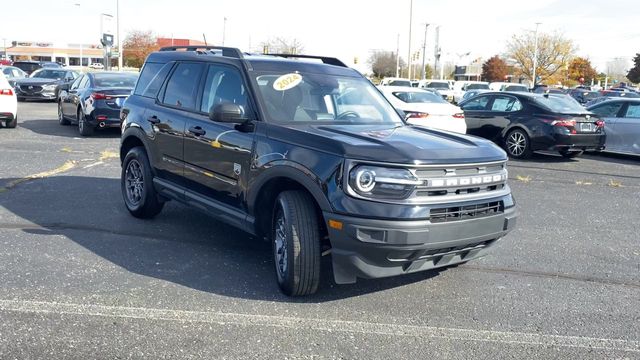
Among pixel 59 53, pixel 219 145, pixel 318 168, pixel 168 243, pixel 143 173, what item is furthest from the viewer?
pixel 59 53

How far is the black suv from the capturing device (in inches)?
159

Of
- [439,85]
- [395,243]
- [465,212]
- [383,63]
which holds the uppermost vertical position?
[383,63]

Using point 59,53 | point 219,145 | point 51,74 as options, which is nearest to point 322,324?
point 219,145

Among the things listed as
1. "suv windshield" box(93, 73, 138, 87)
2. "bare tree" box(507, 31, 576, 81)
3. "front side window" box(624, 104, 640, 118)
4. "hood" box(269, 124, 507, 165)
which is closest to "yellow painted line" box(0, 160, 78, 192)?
"suv windshield" box(93, 73, 138, 87)

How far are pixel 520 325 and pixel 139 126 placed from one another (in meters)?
4.46

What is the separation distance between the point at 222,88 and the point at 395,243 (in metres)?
2.43

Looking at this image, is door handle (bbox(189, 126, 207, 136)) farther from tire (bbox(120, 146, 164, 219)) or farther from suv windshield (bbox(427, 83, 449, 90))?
suv windshield (bbox(427, 83, 449, 90))

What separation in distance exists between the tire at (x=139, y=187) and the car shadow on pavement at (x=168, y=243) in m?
0.14

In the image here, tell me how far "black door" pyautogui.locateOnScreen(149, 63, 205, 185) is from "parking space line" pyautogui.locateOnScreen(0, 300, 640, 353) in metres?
1.92

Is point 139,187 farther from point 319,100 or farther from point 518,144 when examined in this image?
point 518,144

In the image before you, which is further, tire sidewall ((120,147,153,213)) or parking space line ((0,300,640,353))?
tire sidewall ((120,147,153,213))

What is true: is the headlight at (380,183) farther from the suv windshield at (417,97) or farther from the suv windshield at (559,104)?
the suv windshield at (559,104)

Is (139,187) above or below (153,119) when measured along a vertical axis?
below

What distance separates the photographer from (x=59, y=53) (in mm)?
109688
